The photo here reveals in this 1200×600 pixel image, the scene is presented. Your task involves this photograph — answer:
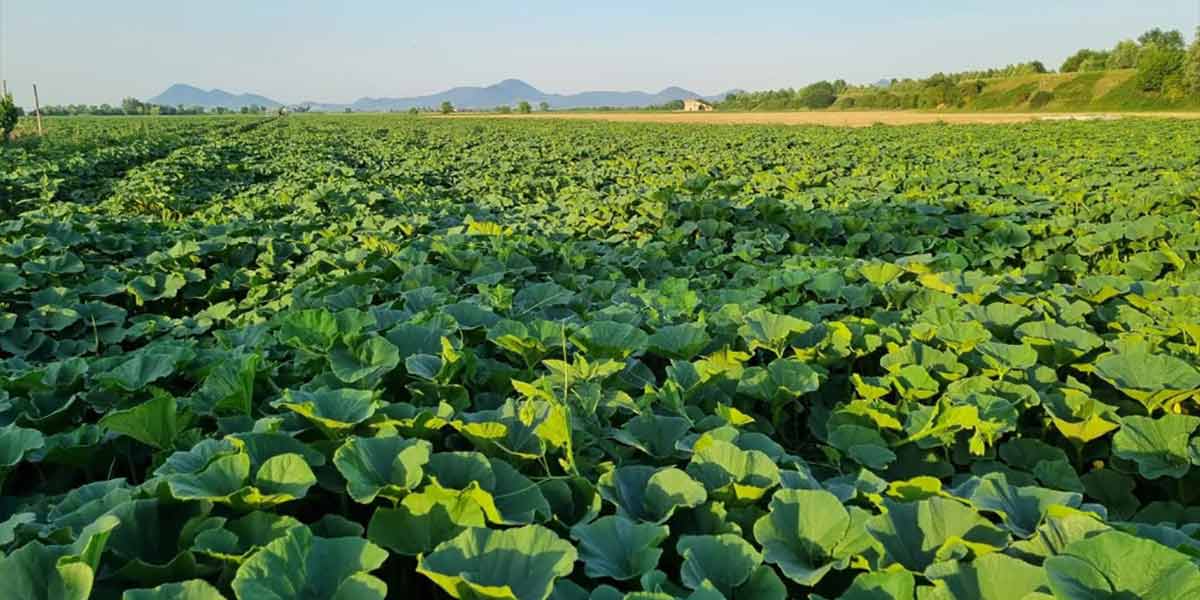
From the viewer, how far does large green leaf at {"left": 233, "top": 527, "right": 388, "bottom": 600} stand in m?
1.10

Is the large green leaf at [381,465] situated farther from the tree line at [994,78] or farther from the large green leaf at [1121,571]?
the tree line at [994,78]

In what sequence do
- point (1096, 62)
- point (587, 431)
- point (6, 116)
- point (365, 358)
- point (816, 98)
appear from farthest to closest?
point (816, 98)
point (1096, 62)
point (6, 116)
point (365, 358)
point (587, 431)

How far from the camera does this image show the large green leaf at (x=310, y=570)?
3.62ft

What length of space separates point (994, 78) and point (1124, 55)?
822 inches

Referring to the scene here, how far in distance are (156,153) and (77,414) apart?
21313 mm

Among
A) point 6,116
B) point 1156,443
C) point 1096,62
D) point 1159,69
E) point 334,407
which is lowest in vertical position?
point 1156,443

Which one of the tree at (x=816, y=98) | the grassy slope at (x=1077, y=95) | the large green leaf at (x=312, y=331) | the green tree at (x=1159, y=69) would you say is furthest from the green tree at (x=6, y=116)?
the tree at (x=816, y=98)

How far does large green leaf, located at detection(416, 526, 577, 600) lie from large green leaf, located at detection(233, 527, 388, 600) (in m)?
0.09

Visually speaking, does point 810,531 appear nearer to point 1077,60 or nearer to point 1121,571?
point 1121,571

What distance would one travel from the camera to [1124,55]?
7681 cm

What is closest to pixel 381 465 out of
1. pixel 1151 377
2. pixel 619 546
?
pixel 619 546

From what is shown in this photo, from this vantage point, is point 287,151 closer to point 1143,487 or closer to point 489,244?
point 489,244

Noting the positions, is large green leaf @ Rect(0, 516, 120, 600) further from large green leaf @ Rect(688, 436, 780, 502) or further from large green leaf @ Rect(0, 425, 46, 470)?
large green leaf @ Rect(688, 436, 780, 502)

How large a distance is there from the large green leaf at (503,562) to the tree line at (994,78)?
63983 mm
